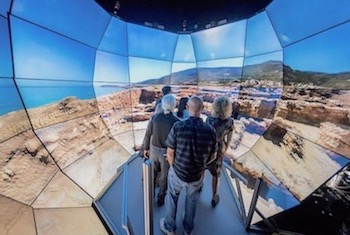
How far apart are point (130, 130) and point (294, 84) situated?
4.90 meters

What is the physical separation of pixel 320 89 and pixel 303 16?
1.42 metres

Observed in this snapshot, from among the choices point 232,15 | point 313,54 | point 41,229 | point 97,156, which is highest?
point 232,15

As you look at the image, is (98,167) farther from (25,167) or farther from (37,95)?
(37,95)

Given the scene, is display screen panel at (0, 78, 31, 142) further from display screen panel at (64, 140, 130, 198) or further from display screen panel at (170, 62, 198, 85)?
display screen panel at (170, 62, 198, 85)

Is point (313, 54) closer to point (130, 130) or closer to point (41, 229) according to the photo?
point (130, 130)

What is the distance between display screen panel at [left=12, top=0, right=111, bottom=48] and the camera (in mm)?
3286

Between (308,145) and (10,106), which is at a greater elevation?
(10,106)

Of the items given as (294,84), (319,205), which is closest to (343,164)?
(319,205)

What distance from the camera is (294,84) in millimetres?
4223

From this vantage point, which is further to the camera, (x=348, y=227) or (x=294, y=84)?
(x=294, y=84)

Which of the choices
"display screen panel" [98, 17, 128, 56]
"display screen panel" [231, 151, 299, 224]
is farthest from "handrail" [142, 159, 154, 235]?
"display screen panel" [98, 17, 128, 56]

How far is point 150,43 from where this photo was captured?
6.31 meters

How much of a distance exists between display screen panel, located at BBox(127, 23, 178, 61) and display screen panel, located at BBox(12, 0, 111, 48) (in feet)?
3.20

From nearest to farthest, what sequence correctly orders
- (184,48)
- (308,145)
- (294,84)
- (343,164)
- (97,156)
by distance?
(343,164) → (308,145) → (294,84) → (97,156) → (184,48)
